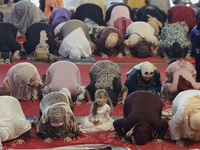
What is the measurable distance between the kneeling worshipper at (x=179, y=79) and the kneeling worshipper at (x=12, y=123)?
7.20ft

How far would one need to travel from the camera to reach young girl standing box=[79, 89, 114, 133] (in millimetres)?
5016

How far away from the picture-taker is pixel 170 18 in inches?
395

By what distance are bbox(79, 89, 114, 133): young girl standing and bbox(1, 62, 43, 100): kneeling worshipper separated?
3.72ft

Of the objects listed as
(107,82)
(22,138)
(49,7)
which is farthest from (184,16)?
(22,138)

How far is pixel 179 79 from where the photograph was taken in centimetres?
595

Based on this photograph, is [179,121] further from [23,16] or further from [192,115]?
[23,16]

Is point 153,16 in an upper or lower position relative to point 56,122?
upper

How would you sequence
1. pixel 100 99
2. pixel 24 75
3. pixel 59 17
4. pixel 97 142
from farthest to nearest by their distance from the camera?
pixel 59 17, pixel 24 75, pixel 100 99, pixel 97 142

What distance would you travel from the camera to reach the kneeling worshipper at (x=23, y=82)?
18.9 ft

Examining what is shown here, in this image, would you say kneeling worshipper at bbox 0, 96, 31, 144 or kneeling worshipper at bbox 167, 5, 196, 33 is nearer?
kneeling worshipper at bbox 0, 96, 31, 144

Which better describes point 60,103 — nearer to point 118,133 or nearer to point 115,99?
point 118,133

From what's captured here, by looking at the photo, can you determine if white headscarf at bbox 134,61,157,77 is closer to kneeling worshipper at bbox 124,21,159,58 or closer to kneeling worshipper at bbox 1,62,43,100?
kneeling worshipper at bbox 1,62,43,100

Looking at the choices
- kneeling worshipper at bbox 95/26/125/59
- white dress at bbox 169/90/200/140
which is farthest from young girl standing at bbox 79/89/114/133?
kneeling worshipper at bbox 95/26/125/59

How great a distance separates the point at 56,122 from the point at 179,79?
2.09m
